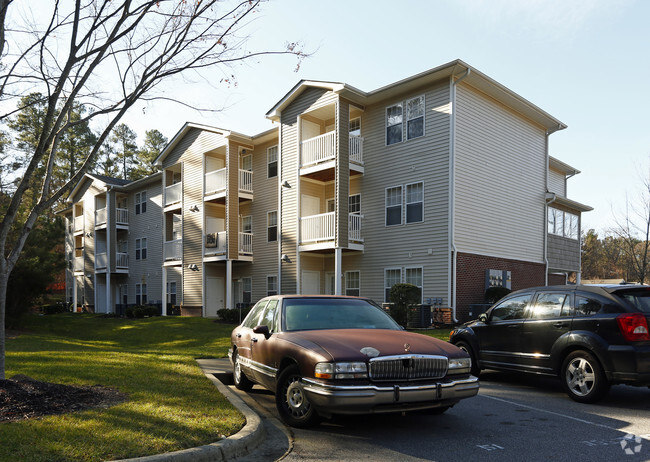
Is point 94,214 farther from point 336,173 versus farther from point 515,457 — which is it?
point 515,457

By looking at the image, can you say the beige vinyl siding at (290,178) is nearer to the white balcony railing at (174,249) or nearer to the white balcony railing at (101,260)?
the white balcony railing at (174,249)

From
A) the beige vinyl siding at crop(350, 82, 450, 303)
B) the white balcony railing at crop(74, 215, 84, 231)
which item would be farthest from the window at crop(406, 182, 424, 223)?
the white balcony railing at crop(74, 215, 84, 231)

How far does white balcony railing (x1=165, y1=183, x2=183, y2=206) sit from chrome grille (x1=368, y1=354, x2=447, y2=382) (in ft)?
91.0

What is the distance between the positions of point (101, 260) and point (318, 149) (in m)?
24.8

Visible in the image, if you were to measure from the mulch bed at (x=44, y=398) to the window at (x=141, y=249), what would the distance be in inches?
1214

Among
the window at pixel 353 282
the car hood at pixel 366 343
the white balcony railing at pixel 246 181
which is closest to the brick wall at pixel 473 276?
the window at pixel 353 282

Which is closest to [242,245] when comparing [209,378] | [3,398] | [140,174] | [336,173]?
[336,173]

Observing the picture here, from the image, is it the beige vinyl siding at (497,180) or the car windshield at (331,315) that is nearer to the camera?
the car windshield at (331,315)

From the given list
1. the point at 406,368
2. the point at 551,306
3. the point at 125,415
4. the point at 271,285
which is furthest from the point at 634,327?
the point at 271,285

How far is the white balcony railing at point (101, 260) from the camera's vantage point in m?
39.0

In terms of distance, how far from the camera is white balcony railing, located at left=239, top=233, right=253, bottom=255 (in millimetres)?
27219

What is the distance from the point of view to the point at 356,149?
73.0ft

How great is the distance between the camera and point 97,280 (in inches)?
1658

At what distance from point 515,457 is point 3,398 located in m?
5.83
